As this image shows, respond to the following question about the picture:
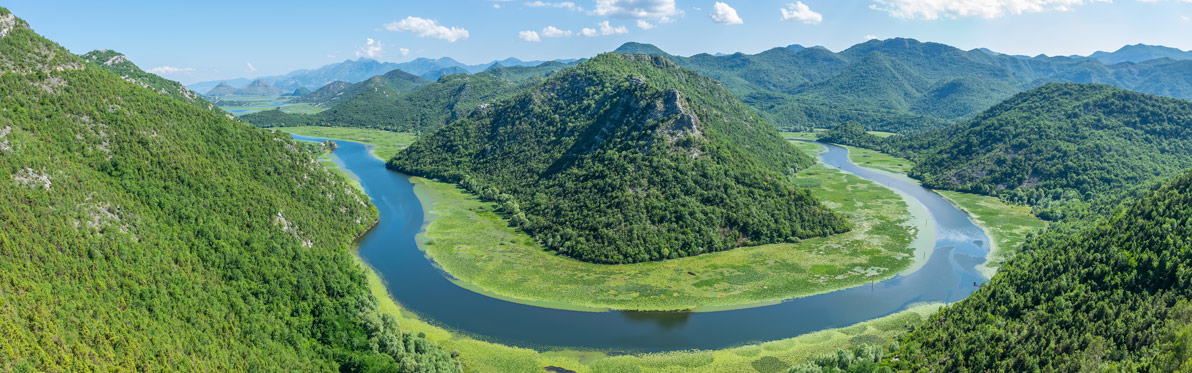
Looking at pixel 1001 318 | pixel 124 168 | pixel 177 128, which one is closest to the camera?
pixel 1001 318

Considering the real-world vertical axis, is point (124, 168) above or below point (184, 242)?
above

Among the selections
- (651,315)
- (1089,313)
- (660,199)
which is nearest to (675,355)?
(651,315)

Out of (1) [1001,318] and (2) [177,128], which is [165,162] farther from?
(1) [1001,318]

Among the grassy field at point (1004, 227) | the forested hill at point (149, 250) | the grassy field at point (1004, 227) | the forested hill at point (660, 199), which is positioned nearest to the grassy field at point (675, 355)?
the forested hill at point (149, 250)

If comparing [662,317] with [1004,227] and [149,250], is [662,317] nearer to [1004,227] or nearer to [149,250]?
[149,250]

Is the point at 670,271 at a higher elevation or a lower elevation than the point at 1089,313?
lower

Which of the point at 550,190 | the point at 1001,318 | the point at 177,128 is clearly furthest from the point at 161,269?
the point at 1001,318
